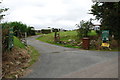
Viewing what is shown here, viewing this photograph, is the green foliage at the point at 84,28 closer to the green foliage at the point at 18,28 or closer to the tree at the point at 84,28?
the tree at the point at 84,28

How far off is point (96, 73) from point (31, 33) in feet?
116

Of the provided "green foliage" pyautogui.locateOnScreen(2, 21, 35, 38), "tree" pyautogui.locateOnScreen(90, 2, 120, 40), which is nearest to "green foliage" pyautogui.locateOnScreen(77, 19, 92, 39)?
"tree" pyautogui.locateOnScreen(90, 2, 120, 40)

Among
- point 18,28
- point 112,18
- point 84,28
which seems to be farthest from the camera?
point 18,28

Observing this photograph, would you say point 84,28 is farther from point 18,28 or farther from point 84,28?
point 18,28

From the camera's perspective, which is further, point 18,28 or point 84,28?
point 18,28

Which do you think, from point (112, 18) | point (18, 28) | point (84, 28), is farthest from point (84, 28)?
point (18, 28)

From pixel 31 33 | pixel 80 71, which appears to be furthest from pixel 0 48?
pixel 31 33

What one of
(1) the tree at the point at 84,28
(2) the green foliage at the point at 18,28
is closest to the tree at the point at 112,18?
(1) the tree at the point at 84,28

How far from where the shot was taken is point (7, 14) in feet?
29.5

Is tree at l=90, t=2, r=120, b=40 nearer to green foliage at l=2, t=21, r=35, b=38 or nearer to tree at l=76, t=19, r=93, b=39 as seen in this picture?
tree at l=76, t=19, r=93, b=39

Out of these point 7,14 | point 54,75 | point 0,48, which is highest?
point 7,14

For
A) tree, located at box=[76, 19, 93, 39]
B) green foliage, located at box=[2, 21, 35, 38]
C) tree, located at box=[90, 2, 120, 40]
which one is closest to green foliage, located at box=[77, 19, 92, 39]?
tree, located at box=[76, 19, 93, 39]

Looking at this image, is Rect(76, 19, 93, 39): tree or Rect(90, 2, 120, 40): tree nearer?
Rect(90, 2, 120, 40): tree

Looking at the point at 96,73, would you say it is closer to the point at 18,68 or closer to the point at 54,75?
the point at 54,75
